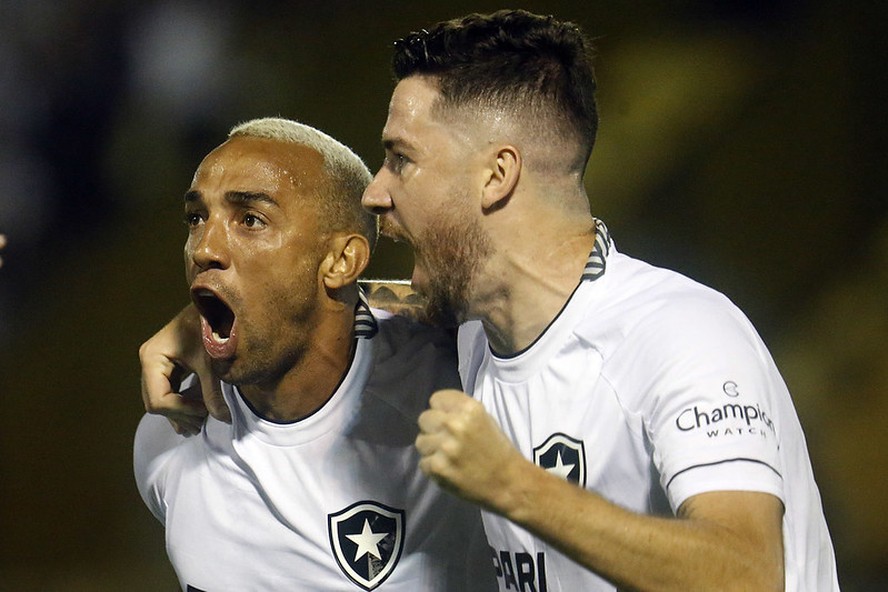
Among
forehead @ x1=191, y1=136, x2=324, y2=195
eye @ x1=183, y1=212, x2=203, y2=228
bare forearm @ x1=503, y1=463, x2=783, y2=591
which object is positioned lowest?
bare forearm @ x1=503, y1=463, x2=783, y2=591

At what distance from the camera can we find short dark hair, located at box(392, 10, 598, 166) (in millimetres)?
1780

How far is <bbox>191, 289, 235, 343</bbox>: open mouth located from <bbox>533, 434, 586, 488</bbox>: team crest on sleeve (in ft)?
2.07

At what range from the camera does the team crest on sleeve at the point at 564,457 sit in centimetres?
162

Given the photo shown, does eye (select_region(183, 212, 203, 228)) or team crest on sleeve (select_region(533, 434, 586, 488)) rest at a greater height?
eye (select_region(183, 212, 203, 228))

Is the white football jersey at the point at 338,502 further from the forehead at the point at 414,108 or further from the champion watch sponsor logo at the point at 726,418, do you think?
the champion watch sponsor logo at the point at 726,418

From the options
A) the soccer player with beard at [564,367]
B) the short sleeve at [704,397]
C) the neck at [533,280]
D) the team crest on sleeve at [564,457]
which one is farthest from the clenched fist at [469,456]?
the neck at [533,280]

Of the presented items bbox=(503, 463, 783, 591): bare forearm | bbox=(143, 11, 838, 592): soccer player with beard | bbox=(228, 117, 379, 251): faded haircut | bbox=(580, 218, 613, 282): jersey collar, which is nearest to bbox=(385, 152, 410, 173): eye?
bbox=(143, 11, 838, 592): soccer player with beard

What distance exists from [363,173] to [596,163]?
1.66 m

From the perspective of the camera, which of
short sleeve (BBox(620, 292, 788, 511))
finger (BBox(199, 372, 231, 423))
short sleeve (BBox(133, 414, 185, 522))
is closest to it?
short sleeve (BBox(620, 292, 788, 511))

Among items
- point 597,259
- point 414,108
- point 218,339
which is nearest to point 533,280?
point 597,259

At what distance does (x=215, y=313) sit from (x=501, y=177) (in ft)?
2.10

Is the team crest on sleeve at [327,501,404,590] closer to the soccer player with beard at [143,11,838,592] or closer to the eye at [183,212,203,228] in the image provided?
the soccer player with beard at [143,11,838,592]

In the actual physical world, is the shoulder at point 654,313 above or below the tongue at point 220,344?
above

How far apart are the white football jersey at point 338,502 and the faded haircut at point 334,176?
0.74ft
